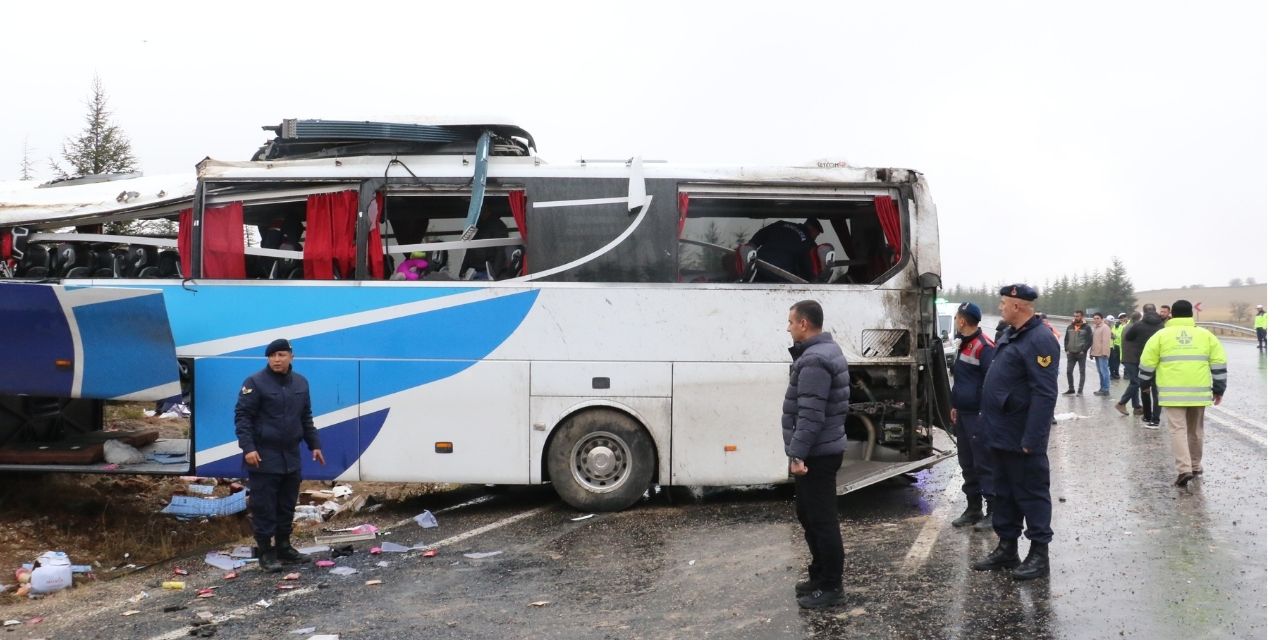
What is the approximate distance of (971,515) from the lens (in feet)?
25.5

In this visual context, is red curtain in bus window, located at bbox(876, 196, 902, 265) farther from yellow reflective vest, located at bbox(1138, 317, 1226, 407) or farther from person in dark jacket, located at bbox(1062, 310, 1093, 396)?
person in dark jacket, located at bbox(1062, 310, 1093, 396)

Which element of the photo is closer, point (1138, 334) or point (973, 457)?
point (973, 457)

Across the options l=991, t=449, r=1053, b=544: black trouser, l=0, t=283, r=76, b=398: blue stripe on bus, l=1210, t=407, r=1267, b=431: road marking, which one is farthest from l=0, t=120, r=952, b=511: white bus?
l=1210, t=407, r=1267, b=431: road marking

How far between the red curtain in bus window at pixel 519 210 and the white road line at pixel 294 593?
2.53 metres

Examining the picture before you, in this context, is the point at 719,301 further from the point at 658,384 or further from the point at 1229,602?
the point at 1229,602

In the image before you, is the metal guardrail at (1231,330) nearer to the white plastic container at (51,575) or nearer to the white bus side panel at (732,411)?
the white bus side panel at (732,411)

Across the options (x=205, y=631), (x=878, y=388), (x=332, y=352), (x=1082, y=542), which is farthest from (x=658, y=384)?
(x=205, y=631)

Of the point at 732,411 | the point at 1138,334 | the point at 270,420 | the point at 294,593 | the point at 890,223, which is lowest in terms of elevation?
the point at 294,593

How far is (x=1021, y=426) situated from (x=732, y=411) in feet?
9.58

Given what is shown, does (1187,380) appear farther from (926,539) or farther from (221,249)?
(221,249)

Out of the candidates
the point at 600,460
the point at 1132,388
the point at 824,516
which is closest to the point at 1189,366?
the point at 824,516

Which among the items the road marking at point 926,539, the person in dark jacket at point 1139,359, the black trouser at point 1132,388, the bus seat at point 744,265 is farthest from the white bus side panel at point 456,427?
the black trouser at point 1132,388

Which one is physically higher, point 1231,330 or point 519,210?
point 519,210

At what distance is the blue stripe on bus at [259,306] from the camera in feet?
27.8
